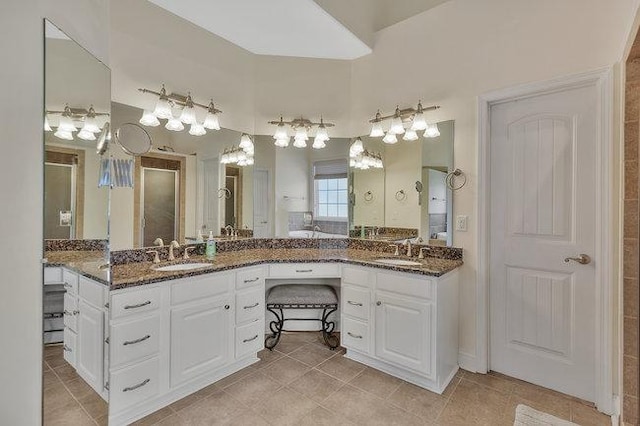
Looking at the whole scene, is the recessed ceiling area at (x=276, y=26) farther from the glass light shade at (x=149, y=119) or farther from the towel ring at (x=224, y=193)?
the towel ring at (x=224, y=193)

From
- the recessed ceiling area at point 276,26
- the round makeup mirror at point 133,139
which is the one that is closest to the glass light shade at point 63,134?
the round makeup mirror at point 133,139

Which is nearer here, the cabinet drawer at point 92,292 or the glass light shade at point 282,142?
the cabinet drawer at point 92,292

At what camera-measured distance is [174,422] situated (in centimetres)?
172

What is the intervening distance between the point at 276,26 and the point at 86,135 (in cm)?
175

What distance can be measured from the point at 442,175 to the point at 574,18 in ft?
4.04

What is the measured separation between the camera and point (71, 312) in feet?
4.39

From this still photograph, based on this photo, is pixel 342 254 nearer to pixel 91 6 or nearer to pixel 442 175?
pixel 442 175

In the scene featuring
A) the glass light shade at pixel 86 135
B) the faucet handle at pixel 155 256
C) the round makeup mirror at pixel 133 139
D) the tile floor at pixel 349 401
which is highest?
the round makeup mirror at pixel 133 139

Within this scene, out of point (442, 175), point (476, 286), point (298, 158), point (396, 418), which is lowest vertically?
point (396, 418)

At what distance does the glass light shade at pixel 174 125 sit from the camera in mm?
2412

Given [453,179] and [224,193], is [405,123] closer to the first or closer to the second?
[453,179]

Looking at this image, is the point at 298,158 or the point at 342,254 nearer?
the point at 342,254

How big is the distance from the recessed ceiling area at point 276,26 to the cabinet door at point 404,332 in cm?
219
